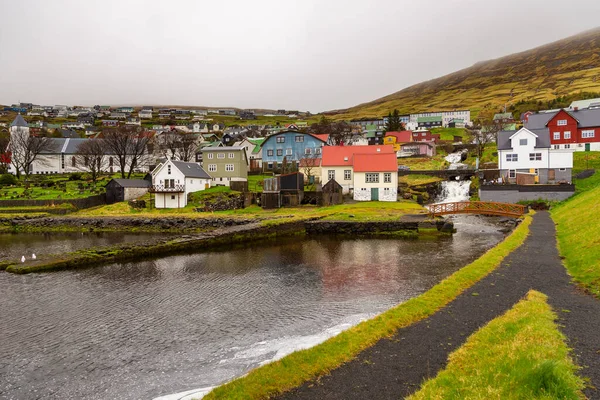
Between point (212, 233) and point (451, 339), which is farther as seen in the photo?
point (212, 233)

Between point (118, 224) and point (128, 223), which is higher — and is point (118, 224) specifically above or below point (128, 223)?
below

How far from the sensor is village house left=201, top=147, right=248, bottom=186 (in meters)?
65.2

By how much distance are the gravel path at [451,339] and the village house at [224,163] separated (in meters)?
53.6

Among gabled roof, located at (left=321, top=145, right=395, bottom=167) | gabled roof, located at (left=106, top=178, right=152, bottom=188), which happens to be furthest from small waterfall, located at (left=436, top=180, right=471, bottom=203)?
gabled roof, located at (left=106, top=178, right=152, bottom=188)

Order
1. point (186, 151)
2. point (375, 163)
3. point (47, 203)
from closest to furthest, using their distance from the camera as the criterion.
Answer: point (47, 203)
point (375, 163)
point (186, 151)

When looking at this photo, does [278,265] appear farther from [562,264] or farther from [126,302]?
[562,264]

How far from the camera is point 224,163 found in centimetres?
6538

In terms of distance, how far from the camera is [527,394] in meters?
6.42

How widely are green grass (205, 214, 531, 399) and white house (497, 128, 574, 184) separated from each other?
155 ft

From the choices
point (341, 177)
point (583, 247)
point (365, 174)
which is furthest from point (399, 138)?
point (583, 247)

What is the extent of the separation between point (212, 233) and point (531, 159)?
47815 millimetres

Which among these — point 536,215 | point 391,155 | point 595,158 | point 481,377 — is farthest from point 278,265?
point 595,158

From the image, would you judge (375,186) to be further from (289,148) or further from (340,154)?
(289,148)

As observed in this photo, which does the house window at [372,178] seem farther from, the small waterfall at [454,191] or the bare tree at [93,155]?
the bare tree at [93,155]
